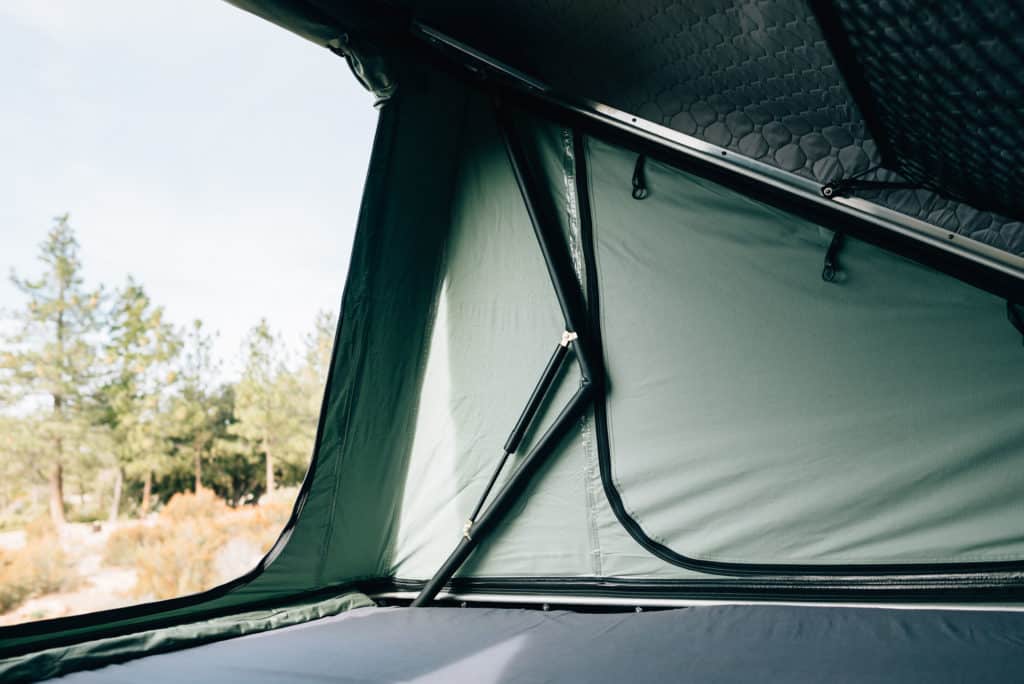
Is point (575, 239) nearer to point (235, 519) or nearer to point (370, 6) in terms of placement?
point (370, 6)

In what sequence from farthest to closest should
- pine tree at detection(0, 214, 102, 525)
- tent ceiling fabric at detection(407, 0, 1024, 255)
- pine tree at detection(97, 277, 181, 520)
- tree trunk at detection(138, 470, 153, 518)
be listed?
tree trunk at detection(138, 470, 153, 518) < pine tree at detection(97, 277, 181, 520) < pine tree at detection(0, 214, 102, 525) < tent ceiling fabric at detection(407, 0, 1024, 255)

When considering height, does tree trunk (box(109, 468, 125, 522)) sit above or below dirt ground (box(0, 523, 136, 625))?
above

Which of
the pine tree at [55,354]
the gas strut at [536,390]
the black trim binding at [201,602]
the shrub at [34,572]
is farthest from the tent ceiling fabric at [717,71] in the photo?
the pine tree at [55,354]

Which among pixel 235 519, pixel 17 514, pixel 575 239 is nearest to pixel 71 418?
pixel 17 514

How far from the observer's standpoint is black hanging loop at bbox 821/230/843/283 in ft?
4.52

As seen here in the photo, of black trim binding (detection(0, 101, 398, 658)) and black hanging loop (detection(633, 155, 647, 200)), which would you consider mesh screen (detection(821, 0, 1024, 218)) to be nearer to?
black hanging loop (detection(633, 155, 647, 200))

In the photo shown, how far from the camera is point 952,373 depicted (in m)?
1.27

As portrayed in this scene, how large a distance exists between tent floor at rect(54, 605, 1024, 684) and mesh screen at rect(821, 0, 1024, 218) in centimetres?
77

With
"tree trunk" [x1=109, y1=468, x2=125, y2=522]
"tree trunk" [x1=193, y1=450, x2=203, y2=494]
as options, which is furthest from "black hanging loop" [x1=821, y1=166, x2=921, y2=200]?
"tree trunk" [x1=193, y1=450, x2=203, y2=494]

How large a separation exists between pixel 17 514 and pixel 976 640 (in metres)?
8.51

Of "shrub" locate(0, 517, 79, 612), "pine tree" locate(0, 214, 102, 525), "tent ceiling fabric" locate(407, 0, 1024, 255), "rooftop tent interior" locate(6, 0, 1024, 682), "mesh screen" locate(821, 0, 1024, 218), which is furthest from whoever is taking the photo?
"pine tree" locate(0, 214, 102, 525)

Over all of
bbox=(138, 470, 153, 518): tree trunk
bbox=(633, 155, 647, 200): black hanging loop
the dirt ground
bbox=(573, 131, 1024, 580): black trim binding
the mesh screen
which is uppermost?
bbox=(633, 155, 647, 200): black hanging loop

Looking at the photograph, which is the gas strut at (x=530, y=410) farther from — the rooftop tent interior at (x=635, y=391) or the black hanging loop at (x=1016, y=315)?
the black hanging loop at (x=1016, y=315)

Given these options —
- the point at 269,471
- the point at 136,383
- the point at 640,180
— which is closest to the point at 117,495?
the point at 136,383
